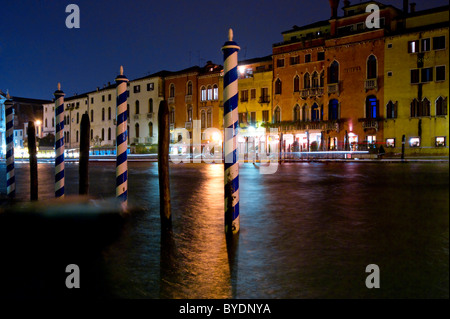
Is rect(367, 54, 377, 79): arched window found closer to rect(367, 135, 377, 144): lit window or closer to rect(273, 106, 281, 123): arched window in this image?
rect(367, 135, 377, 144): lit window

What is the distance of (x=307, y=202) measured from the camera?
816 centimetres

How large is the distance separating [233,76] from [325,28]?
4121 centimetres

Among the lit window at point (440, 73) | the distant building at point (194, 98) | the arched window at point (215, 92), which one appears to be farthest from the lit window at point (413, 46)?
the arched window at point (215, 92)

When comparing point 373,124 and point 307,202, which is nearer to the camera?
point 307,202

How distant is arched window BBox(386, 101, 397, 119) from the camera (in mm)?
37469

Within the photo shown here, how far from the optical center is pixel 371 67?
3906 cm

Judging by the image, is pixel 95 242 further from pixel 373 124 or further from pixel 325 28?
pixel 325 28

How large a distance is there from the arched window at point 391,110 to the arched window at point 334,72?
568 cm

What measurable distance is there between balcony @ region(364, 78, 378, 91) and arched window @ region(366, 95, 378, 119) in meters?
0.79

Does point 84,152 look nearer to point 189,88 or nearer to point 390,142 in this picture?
point 390,142

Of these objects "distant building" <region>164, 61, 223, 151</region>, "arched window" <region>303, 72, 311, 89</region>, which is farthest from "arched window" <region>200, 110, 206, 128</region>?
"arched window" <region>303, 72, 311, 89</region>

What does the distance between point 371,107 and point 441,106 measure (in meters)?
6.08
